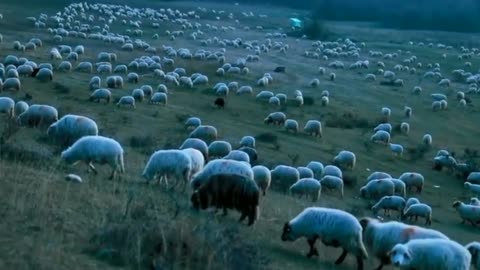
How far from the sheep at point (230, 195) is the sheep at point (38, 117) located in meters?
10.0

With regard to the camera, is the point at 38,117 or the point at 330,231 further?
the point at 38,117

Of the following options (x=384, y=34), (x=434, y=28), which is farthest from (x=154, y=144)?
(x=434, y=28)

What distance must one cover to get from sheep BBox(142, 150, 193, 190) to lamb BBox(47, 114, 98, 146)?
352 cm

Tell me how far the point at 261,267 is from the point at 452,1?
99132 millimetres

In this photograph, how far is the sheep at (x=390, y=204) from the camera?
20.5 metres

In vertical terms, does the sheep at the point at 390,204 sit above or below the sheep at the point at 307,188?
below

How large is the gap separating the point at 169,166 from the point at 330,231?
14.1 ft

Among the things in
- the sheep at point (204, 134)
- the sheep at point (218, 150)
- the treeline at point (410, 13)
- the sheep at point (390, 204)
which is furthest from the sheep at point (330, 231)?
the treeline at point (410, 13)

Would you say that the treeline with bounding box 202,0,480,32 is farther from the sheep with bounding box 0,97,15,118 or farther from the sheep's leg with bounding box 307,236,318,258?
the sheep's leg with bounding box 307,236,318,258

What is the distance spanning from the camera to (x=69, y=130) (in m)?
18.0

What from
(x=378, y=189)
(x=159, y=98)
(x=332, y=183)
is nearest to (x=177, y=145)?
(x=332, y=183)

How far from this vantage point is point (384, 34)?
89375 millimetres

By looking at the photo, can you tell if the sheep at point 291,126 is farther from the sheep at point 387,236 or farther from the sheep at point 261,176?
the sheep at point 387,236

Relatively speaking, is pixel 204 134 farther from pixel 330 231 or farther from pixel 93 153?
Result: pixel 330 231
